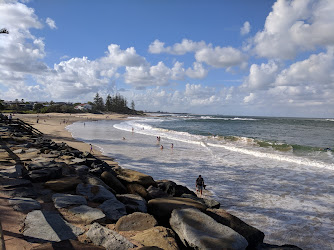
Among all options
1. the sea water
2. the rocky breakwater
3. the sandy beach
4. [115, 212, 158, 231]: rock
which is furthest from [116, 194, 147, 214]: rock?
the sandy beach

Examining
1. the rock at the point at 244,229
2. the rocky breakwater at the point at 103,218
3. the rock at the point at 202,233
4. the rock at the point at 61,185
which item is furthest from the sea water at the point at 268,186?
the rock at the point at 61,185

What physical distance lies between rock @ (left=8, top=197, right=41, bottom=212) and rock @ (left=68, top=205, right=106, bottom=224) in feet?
3.26

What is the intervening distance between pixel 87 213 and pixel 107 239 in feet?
4.70

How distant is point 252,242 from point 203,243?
2374mm

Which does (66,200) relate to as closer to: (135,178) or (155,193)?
(155,193)

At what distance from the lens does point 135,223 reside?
561 cm

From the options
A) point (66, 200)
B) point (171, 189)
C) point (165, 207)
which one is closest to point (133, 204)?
point (165, 207)

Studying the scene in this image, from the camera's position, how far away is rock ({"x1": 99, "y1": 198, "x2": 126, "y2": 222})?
5.99 meters

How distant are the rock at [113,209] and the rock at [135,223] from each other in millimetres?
437

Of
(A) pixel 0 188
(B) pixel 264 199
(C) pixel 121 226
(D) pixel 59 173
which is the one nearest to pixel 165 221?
(C) pixel 121 226

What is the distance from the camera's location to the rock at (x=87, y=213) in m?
5.59

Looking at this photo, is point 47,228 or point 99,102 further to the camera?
point 99,102

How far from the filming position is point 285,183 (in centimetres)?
1508

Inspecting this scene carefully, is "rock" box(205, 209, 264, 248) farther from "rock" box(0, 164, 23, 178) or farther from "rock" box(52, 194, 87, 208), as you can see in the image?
"rock" box(0, 164, 23, 178)
